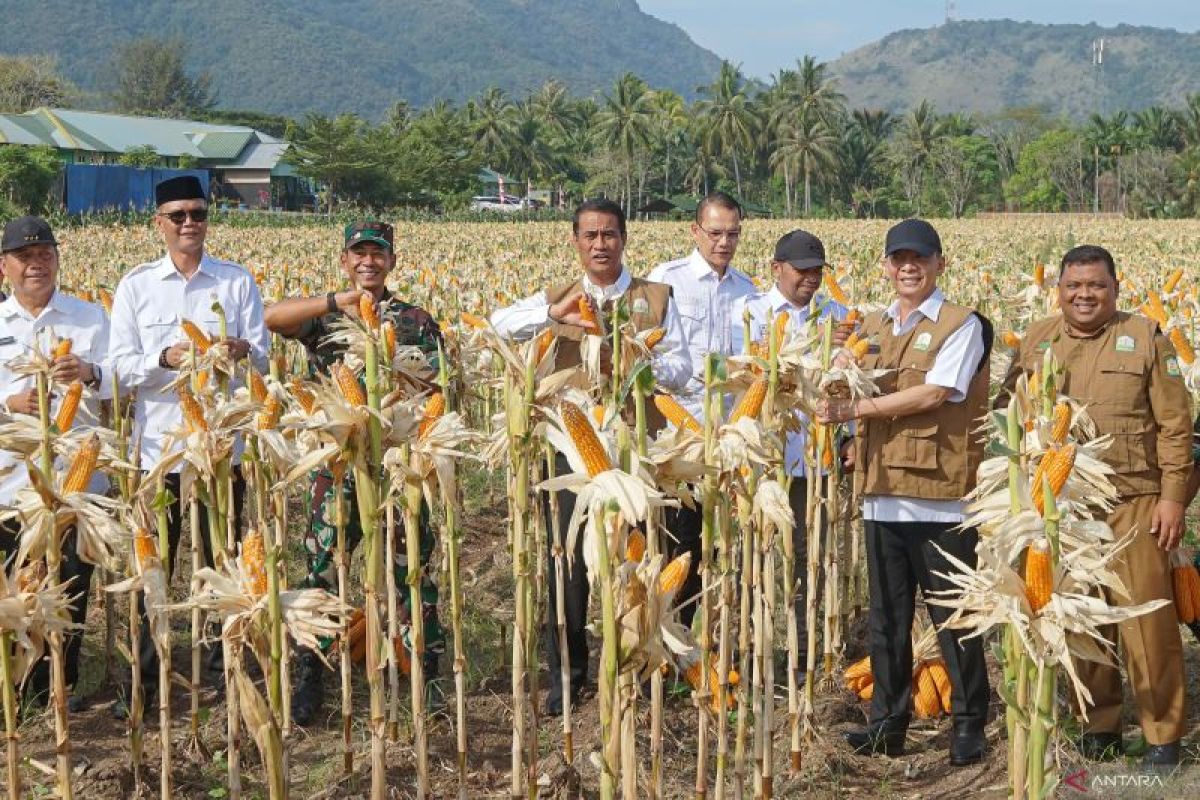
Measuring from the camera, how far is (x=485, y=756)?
502cm

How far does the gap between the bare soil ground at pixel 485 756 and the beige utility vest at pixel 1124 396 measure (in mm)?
1082

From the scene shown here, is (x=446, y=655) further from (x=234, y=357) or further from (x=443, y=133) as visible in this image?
(x=443, y=133)

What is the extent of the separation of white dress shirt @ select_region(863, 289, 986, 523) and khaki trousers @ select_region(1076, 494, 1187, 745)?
2.03 ft

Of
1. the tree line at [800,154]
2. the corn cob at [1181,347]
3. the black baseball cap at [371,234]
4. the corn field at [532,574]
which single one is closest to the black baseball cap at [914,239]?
the corn field at [532,574]

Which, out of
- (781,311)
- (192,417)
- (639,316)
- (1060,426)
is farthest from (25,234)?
(1060,426)

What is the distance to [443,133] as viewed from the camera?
81750mm

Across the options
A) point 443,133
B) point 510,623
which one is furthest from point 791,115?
point 510,623

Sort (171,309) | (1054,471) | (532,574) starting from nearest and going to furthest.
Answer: (1054,471) → (532,574) → (171,309)

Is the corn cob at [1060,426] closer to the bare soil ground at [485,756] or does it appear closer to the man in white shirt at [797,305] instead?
the bare soil ground at [485,756]

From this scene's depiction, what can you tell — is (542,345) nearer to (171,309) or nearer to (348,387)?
(348,387)

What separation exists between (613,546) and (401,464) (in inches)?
44.3

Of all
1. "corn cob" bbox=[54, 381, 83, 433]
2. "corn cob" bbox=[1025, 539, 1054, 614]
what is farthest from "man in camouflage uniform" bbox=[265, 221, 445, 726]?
"corn cob" bbox=[1025, 539, 1054, 614]

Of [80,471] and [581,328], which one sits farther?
[581,328]

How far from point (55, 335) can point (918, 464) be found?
345cm
